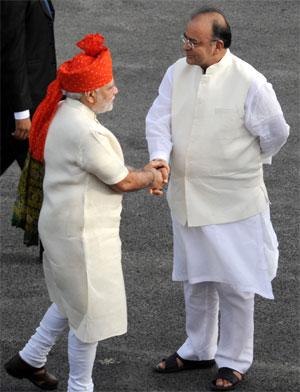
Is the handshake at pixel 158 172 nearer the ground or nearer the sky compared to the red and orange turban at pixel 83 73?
nearer the ground

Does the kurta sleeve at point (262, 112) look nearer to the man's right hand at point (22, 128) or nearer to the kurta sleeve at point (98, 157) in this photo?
the kurta sleeve at point (98, 157)

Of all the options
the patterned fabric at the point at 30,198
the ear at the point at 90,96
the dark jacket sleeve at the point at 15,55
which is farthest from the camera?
the dark jacket sleeve at the point at 15,55

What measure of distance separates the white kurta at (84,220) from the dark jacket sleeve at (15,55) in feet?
5.54

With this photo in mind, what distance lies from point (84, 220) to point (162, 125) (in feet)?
2.39

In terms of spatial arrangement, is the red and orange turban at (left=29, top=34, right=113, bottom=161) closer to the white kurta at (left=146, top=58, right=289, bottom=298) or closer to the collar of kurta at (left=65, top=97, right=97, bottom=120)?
the collar of kurta at (left=65, top=97, right=97, bottom=120)

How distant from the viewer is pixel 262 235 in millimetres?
5902

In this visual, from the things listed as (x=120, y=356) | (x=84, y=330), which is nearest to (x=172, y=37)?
(x=120, y=356)

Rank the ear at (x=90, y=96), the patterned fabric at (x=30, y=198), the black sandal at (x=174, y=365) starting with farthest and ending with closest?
the patterned fabric at (x=30, y=198) → the black sandal at (x=174, y=365) → the ear at (x=90, y=96)

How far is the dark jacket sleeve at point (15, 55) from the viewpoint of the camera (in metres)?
6.95

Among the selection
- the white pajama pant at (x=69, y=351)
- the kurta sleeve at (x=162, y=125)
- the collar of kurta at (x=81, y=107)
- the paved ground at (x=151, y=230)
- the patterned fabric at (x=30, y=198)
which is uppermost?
the collar of kurta at (x=81, y=107)

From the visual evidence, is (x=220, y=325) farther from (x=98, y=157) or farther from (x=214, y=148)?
(x=98, y=157)

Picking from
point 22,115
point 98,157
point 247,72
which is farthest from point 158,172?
point 22,115

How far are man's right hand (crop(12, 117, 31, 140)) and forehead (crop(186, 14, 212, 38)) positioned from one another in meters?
1.80

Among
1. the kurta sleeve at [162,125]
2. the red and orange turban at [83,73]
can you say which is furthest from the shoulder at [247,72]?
the red and orange turban at [83,73]
